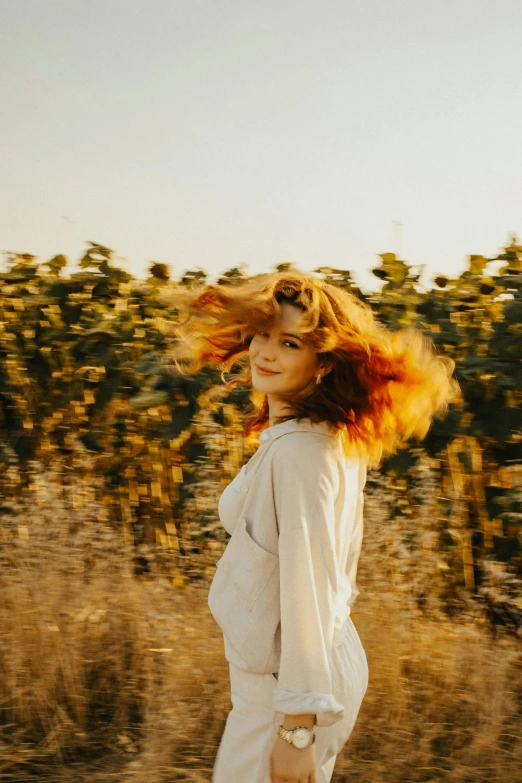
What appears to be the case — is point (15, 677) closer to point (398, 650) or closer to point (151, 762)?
point (151, 762)

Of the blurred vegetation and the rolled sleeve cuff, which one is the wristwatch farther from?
the blurred vegetation

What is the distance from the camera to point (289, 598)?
1.42m

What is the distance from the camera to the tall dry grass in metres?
2.71

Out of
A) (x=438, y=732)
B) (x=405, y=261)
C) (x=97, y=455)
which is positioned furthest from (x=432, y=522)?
(x=97, y=455)

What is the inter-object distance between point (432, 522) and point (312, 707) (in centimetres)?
208

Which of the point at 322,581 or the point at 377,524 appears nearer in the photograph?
the point at 322,581

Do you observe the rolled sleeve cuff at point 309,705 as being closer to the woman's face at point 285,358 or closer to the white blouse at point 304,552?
the white blouse at point 304,552

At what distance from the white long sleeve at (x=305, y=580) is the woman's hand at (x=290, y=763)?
0.06 meters

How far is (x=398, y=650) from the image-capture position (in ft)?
9.51

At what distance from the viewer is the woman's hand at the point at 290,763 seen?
1406 millimetres

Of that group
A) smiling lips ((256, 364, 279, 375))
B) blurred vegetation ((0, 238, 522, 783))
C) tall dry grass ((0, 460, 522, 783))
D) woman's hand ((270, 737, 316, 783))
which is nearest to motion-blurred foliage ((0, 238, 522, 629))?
blurred vegetation ((0, 238, 522, 783))

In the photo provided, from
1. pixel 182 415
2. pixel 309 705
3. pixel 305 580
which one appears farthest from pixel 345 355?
pixel 182 415

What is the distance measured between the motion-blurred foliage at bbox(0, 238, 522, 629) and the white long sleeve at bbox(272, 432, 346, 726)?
5.93 ft

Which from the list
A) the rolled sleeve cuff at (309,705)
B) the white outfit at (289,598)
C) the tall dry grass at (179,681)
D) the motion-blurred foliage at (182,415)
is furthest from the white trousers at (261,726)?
the motion-blurred foliage at (182,415)
